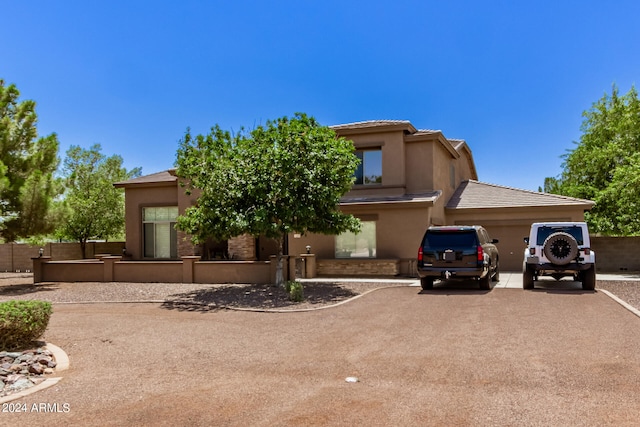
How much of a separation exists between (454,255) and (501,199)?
987 centimetres

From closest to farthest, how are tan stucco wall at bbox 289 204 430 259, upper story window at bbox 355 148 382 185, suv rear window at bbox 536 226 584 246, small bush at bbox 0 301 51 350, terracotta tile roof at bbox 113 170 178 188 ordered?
small bush at bbox 0 301 51 350 < suv rear window at bbox 536 226 584 246 < tan stucco wall at bbox 289 204 430 259 < upper story window at bbox 355 148 382 185 < terracotta tile roof at bbox 113 170 178 188

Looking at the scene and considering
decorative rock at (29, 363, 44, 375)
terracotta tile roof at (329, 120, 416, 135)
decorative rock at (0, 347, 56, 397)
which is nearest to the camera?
decorative rock at (0, 347, 56, 397)

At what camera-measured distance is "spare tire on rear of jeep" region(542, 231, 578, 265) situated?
14.9 m

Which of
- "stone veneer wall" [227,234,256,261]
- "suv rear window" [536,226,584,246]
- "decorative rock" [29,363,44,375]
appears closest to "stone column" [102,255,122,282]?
"stone veneer wall" [227,234,256,261]

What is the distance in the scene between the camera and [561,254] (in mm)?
15047

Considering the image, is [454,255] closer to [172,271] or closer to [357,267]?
[357,267]

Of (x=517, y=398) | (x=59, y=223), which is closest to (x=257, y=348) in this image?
(x=517, y=398)

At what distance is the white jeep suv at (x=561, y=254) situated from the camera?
14922mm

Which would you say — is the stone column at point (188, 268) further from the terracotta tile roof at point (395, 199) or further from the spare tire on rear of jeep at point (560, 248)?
the spare tire on rear of jeep at point (560, 248)

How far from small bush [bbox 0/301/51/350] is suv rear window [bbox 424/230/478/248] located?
420 inches

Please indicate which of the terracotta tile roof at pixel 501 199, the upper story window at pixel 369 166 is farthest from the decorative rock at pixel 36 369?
the terracotta tile roof at pixel 501 199

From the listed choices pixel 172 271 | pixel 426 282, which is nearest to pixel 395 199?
pixel 426 282

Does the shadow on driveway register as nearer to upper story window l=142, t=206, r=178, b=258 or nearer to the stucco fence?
the stucco fence

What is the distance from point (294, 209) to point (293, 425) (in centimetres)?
1047
